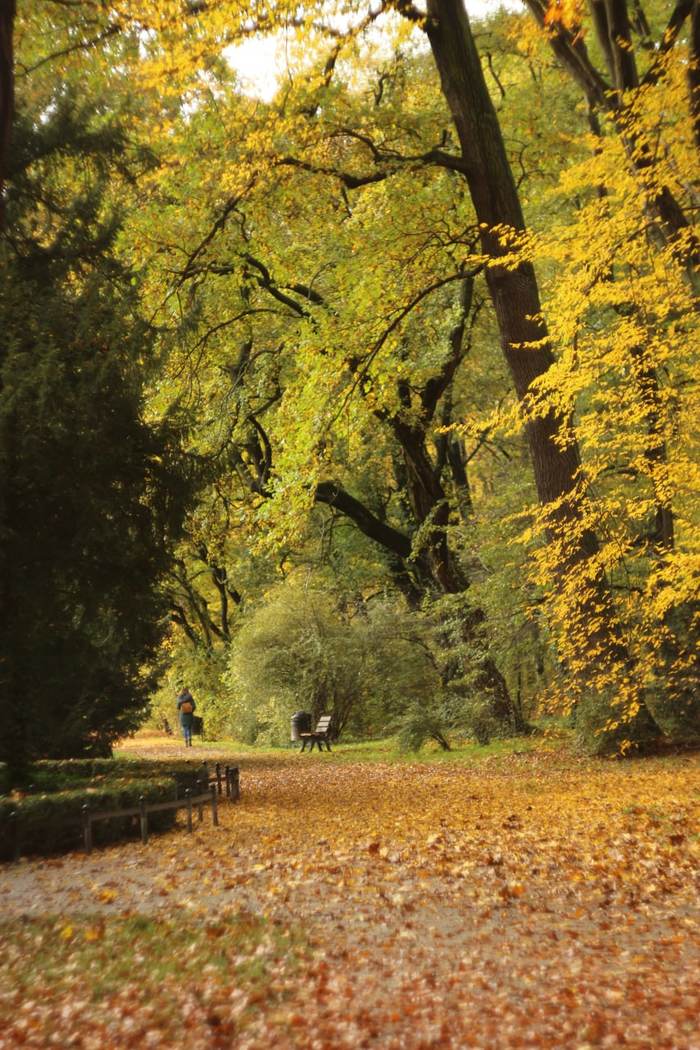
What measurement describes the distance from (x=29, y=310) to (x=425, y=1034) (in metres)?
10.3

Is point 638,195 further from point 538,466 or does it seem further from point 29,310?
point 29,310

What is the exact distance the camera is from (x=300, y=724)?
79.4 ft

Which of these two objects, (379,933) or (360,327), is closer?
(379,933)

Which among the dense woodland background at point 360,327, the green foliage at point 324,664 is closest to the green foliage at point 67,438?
the dense woodland background at point 360,327

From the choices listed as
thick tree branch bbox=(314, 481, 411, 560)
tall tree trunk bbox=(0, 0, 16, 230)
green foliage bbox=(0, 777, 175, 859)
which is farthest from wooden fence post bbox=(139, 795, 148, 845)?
thick tree branch bbox=(314, 481, 411, 560)

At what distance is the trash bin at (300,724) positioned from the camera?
78.5 ft

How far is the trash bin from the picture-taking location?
23.9 meters

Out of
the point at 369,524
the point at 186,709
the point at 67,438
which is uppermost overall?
the point at 369,524

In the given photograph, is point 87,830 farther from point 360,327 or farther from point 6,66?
point 360,327

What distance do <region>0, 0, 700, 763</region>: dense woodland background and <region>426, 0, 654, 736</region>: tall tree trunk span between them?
4cm

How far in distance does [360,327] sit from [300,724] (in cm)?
1209

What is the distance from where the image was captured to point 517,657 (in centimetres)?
1786

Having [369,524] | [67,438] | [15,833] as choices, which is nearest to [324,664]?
[369,524]

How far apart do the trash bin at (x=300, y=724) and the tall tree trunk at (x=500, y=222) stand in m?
11.6
